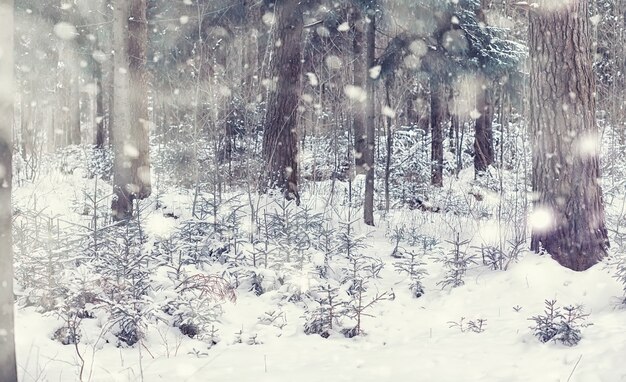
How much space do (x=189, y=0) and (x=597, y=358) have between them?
10763 millimetres

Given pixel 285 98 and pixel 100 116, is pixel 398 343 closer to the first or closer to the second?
pixel 285 98

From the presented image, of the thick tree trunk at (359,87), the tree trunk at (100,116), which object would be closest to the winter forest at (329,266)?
the thick tree trunk at (359,87)

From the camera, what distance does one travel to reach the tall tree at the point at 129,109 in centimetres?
905

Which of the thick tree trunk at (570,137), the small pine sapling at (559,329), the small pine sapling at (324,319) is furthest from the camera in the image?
the thick tree trunk at (570,137)

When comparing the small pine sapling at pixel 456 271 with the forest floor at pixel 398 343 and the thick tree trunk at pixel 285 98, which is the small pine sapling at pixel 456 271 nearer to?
the forest floor at pixel 398 343

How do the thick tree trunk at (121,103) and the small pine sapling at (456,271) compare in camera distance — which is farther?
the thick tree trunk at (121,103)

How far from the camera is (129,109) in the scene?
9.21m

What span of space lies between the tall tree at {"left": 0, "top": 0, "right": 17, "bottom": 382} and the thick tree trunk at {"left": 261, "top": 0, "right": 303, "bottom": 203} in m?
7.88

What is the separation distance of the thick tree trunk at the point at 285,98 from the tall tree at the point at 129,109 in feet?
7.69

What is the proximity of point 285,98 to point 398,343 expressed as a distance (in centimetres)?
718

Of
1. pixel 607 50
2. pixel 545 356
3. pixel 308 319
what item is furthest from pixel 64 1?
pixel 607 50

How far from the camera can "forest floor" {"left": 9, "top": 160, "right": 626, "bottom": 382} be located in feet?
12.0

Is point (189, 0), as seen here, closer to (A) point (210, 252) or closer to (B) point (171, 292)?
(A) point (210, 252)

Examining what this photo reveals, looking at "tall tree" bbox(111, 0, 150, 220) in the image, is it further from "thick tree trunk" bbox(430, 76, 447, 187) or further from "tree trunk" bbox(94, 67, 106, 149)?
"tree trunk" bbox(94, 67, 106, 149)
